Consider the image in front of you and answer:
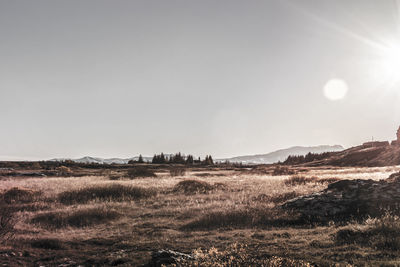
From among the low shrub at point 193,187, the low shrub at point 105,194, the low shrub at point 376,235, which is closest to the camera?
the low shrub at point 376,235

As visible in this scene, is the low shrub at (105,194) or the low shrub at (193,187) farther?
the low shrub at (193,187)

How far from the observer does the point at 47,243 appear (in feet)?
32.1

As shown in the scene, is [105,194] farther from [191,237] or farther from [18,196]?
[191,237]

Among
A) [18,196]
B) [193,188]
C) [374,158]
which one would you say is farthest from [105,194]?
[374,158]

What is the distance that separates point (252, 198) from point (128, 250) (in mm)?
11034

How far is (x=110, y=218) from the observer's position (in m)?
14.3

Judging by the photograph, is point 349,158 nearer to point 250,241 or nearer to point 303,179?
point 303,179

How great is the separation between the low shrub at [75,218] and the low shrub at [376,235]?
11321 mm

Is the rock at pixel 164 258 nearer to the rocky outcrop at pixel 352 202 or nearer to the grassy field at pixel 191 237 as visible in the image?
the grassy field at pixel 191 237

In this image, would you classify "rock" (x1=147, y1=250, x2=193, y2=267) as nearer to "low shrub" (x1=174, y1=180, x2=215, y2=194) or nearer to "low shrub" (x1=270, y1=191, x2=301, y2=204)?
"low shrub" (x1=270, y1=191, x2=301, y2=204)

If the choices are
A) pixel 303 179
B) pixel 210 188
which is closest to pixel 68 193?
pixel 210 188

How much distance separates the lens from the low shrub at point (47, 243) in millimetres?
9633

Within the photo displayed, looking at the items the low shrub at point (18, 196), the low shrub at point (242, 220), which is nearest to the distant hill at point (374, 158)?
the low shrub at point (242, 220)

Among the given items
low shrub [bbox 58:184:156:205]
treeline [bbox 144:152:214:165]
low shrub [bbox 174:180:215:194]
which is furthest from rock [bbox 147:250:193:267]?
treeline [bbox 144:152:214:165]
